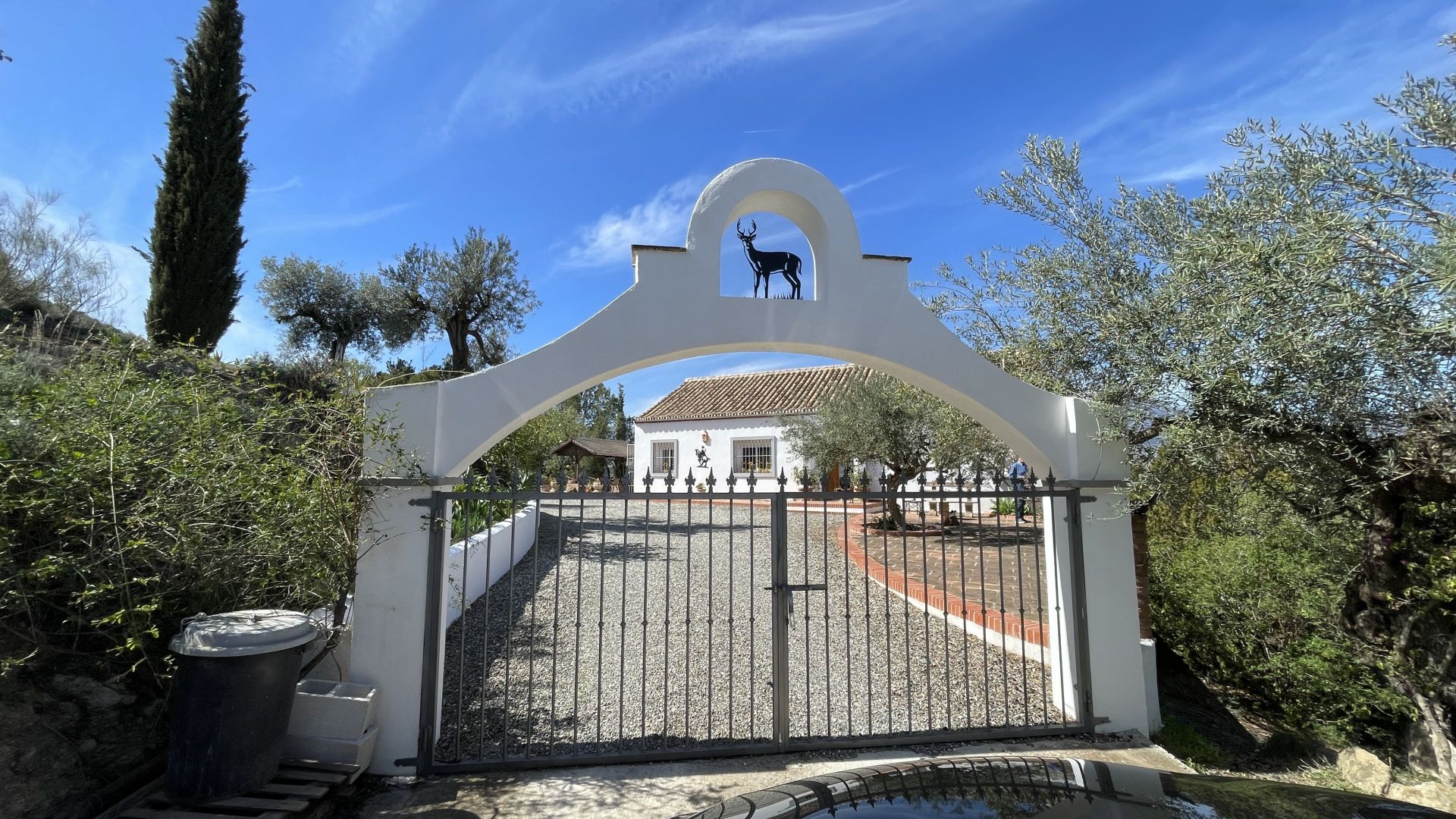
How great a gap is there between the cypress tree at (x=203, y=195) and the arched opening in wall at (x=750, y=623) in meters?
6.30

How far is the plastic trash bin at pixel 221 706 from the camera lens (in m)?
3.16

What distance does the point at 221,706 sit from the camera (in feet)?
10.5

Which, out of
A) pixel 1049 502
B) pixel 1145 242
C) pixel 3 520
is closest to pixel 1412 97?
pixel 1145 242

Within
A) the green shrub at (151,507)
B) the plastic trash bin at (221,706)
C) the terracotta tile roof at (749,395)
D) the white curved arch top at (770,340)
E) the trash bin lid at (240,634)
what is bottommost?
the plastic trash bin at (221,706)

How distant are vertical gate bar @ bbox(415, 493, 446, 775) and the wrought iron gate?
A: 1 centimetres

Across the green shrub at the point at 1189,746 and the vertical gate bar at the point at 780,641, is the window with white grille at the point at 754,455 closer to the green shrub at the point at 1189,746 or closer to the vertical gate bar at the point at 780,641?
the green shrub at the point at 1189,746

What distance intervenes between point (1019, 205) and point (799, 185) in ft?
5.62

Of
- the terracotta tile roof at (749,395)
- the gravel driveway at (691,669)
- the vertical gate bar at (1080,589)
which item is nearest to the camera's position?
the gravel driveway at (691,669)

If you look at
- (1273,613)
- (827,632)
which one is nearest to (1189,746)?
(1273,613)

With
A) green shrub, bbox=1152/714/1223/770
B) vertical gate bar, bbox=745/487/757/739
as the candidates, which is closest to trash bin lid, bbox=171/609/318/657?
vertical gate bar, bbox=745/487/757/739

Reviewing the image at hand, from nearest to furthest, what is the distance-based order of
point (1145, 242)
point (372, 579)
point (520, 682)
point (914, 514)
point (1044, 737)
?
point (372, 579), point (1145, 242), point (1044, 737), point (520, 682), point (914, 514)

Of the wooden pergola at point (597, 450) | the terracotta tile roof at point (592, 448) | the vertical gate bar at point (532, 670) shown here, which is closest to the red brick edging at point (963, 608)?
the vertical gate bar at point (532, 670)

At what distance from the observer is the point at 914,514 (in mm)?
18094

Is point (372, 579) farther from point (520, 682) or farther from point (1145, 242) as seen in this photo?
point (1145, 242)
